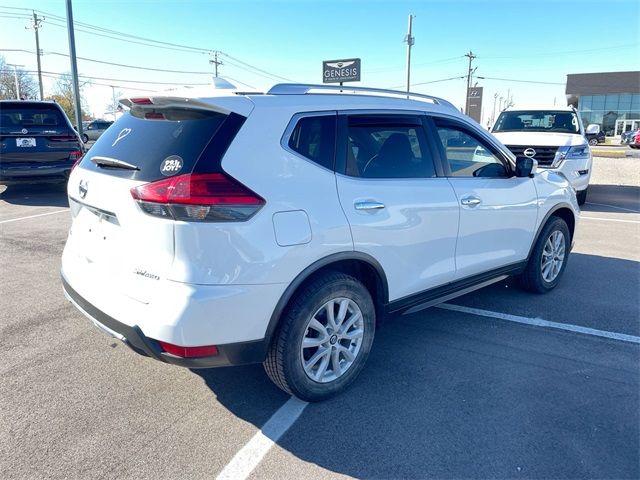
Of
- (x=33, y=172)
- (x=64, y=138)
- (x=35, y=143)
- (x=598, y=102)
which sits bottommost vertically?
(x=33, y=172)

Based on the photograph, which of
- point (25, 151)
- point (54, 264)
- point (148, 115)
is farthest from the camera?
point (25, 151)

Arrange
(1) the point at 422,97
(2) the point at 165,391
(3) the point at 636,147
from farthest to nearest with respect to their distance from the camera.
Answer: (3) the point at 636,147 < (1) the point at 422,97 < (2) the point at 165,391

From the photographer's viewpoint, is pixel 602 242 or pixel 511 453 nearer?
pixel 511 453

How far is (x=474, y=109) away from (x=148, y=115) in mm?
49142

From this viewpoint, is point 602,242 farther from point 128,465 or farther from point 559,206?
point 128,465

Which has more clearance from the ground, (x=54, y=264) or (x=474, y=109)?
(x=474, y=109)

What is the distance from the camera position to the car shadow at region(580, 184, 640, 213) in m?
10.0

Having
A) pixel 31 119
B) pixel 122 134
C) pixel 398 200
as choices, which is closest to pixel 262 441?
pixel 398 200

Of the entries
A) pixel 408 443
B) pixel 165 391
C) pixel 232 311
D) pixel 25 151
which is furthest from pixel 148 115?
pixel 25 151

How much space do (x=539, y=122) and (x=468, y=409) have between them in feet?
31.2

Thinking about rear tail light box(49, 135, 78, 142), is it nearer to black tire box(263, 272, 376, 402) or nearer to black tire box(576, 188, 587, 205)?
black tire box(263, 272, 376, 402)

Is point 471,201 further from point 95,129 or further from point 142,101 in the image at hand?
point 95,129

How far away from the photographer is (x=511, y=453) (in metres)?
2.53

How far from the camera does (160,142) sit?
8.59 ft
